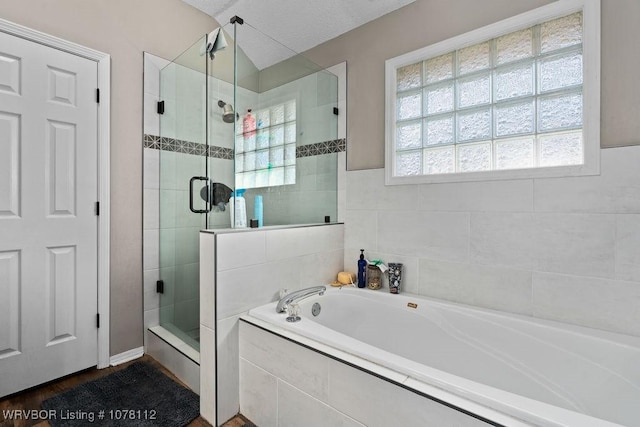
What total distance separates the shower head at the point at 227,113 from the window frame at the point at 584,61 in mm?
1151

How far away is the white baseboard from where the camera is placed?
6.84 feet

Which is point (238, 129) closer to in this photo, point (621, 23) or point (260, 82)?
point (260, 82)

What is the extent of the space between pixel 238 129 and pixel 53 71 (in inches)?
46.1

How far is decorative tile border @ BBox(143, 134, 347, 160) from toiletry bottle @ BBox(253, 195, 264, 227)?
297 millimetres

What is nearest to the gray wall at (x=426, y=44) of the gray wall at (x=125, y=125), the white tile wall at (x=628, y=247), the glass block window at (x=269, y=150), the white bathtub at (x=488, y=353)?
the white tile wall at (x=628, y=247)

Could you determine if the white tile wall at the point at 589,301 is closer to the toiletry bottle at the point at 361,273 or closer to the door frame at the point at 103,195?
the toiletry bottle at the point at 361,273

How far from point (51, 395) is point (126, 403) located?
48cm

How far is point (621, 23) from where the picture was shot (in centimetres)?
144

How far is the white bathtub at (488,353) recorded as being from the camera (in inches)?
38.0

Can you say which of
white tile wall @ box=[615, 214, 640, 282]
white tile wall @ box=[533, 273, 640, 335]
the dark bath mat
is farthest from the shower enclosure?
white tile wall @ box=[615, 214, 640, 282]

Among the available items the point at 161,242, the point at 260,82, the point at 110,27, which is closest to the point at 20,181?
the point at 161,242

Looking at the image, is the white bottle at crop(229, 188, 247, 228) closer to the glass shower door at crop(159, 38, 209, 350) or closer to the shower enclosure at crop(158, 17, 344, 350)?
the shower enclosure at crop(158, 17, 344, 350)

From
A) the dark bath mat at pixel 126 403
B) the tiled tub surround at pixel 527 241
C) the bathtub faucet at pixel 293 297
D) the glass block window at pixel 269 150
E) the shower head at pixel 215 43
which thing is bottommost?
the dark bath mat at pixel 126 403

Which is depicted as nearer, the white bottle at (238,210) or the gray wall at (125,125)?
the white bottle at (238,210)
